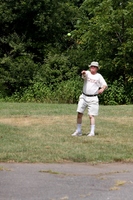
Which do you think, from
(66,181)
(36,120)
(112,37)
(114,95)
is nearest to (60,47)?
(112,37)

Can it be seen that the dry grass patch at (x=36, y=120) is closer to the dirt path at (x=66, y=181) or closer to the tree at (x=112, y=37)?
the dirt path at (x=66, y=181)

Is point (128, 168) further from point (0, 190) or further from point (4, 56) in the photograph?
point (4, 56)

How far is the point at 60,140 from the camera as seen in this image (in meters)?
9.32

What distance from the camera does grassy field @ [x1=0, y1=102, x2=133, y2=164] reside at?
24.9ft

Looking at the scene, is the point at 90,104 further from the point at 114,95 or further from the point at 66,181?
the point at 114,95

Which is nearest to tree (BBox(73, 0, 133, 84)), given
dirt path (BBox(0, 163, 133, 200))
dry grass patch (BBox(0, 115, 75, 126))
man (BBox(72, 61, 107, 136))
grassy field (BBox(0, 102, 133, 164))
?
grassy field (BBox(0, 102, 133, 164))

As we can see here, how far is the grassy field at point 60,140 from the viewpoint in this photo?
7.60m

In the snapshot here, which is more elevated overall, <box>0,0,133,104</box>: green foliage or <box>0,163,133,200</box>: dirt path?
<box>0,0,133,104</box>: green foliage

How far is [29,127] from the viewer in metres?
11.4

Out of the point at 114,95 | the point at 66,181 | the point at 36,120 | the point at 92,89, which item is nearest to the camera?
the point at 66,181

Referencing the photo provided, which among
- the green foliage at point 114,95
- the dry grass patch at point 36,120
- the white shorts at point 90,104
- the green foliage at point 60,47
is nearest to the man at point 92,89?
the white shorts at point 90,104

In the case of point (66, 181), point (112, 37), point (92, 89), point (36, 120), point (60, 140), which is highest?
point (112, 37)

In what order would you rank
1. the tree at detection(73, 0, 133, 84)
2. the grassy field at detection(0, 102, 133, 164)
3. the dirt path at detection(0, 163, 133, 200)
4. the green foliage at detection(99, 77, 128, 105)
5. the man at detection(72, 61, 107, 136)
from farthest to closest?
the green foliage at detection(99, 77, 128, 105) < the tree at detection(73, 0, 133, 84) < the man at detection(72, 61, 107, 136) < the grassy field at detection(0, 102, 133, 164) < the dirt path at detection(0, 163, 133, 200)

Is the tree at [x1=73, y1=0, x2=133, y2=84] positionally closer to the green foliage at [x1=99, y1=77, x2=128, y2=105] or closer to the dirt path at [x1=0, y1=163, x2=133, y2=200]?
the green foliage at [x1=99, y1=77, x2=128, y2=105]
